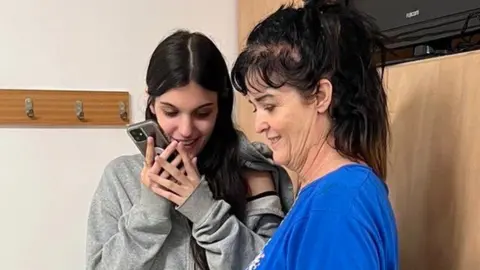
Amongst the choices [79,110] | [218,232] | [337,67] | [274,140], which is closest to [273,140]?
[274,140]

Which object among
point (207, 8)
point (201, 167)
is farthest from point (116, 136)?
point (201, 167)

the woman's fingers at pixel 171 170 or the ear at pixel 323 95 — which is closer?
the ear at pixel 323 95

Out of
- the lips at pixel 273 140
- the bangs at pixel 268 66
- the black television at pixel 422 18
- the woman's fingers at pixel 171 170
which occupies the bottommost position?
the woman's fingers at pixel 171 170

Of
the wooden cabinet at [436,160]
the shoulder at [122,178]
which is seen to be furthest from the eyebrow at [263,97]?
the shoulder at [122,178]

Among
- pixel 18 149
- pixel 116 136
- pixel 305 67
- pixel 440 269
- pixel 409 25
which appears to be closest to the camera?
pixel 305 67

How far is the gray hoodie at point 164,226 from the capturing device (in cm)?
107

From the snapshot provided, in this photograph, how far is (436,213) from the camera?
964 millimetres

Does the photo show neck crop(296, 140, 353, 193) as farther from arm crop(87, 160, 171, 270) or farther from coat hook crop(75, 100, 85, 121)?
coat hook crop(75, 100, 85, 121)

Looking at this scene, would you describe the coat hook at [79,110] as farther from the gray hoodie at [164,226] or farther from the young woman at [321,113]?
the young woman at [321,113]

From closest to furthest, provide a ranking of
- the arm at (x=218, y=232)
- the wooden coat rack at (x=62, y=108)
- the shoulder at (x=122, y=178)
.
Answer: the arm at (x=218, y=232) → the shoulder at (x=122, y=178) → the wooden coat rack at (x=62, y=108)

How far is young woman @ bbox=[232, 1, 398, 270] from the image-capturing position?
2.21 ft

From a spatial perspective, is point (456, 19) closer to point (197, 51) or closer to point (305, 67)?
point (305, 67)

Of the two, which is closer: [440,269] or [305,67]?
[305,67]

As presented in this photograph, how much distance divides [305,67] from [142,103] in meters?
1.16
